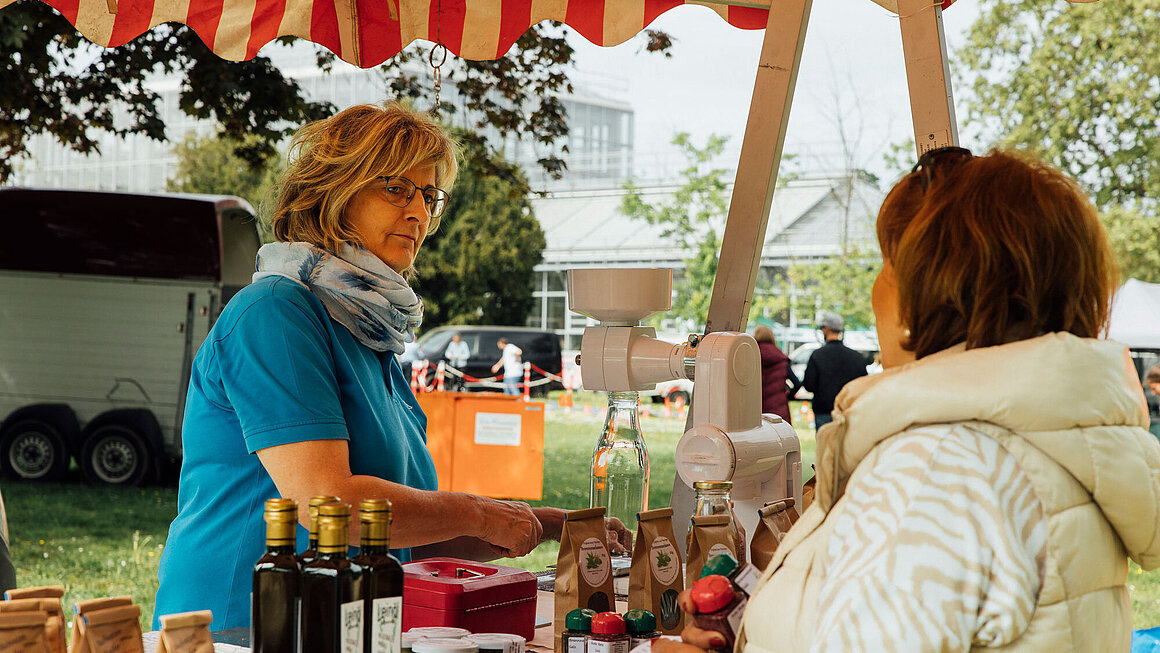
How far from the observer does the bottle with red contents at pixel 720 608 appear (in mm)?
1098

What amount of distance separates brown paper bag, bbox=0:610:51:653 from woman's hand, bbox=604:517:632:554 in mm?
954

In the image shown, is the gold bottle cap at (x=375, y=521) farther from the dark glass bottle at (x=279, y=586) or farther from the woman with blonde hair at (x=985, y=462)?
the woman with blonde hair at (x=985, y=462)

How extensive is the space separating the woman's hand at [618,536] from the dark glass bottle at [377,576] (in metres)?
0.74

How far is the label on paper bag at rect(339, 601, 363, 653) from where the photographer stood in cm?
103

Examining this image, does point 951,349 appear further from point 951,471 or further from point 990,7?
point 990,7

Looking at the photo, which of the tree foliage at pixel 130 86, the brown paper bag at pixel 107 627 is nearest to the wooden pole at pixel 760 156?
the brown paper bag at pixel 107 627

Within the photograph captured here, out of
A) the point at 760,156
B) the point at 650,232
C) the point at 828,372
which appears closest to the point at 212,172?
the point at 650,232

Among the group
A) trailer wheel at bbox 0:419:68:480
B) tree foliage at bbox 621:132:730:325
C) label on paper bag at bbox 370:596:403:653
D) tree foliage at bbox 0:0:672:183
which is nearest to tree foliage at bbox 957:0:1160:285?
tree foliage at bbox 621:132:730:325

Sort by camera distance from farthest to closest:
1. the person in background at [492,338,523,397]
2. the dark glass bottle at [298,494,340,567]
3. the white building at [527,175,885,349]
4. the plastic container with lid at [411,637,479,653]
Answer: the white building at [527,175,885,349]
the person in background at [492,338,523,397]
the plastic container with lid at [411,637,479,653]
the dark glass bottle at [298,494,340,567]

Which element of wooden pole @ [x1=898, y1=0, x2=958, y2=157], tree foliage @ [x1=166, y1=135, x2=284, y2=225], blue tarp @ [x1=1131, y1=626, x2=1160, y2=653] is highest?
tree foliage @ [x1=166, y1=135, x2=284, y2=225]

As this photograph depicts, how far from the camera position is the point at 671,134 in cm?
2073

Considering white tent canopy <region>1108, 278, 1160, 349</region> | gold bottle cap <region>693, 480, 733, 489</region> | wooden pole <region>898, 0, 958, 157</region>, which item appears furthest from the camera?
white tent canopy <region>1108, 278, 1160, 349</region>

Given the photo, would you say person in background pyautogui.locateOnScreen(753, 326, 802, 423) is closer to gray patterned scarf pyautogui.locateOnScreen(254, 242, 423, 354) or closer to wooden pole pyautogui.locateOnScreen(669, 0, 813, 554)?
wooden pole pyautogui.locateOnScreen(669, 0, 813, 554)

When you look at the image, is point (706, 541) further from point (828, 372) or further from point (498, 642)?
point (828, 372)
